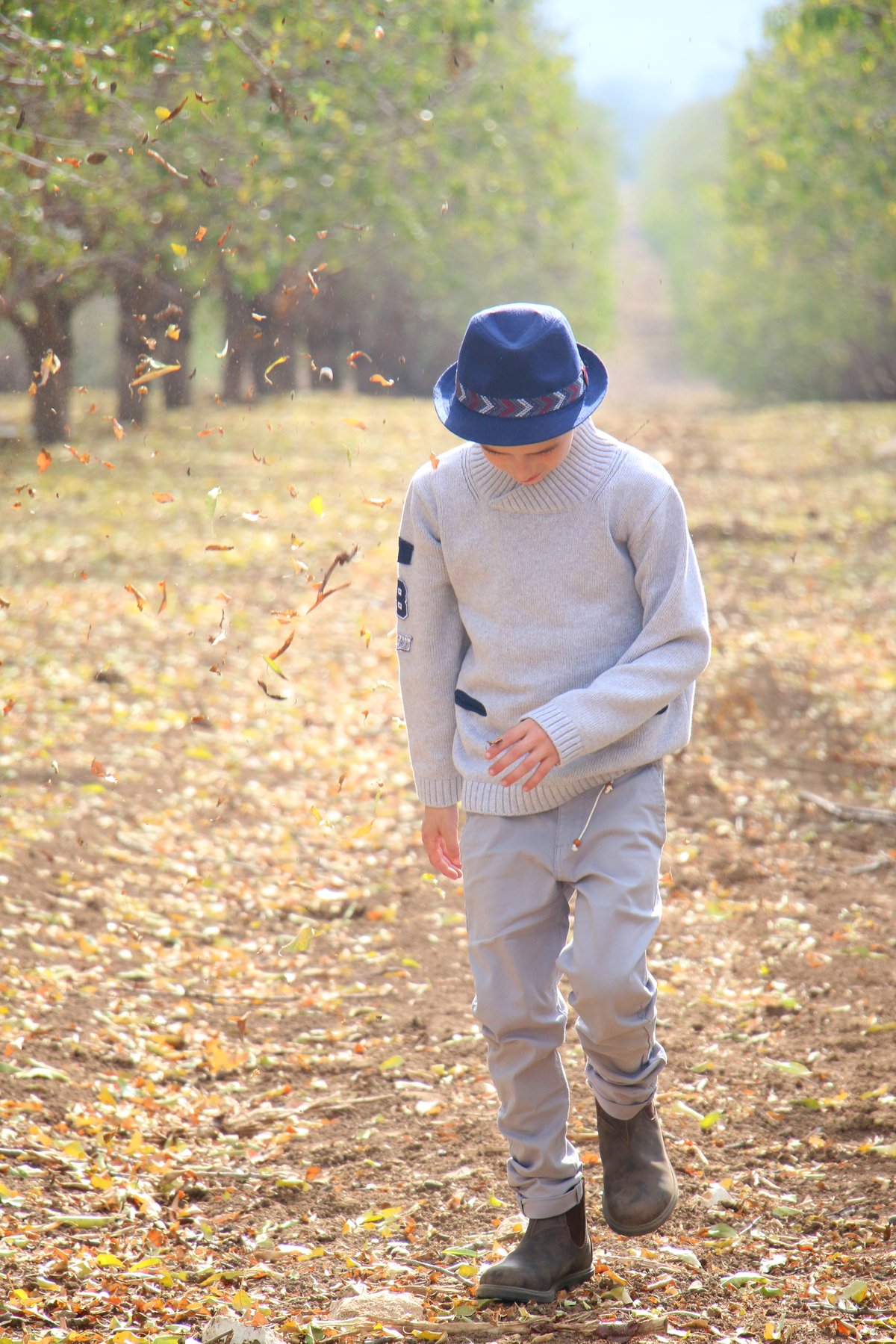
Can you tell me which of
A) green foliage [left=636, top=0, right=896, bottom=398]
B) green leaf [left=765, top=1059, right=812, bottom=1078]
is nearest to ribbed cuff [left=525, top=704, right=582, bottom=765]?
green leaf [left=765, top=1059, right=812, bottom=1078]

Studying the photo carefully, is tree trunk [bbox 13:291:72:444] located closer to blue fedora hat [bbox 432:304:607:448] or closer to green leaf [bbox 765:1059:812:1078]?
blue fedora hat [bbox 432:304:607:448]

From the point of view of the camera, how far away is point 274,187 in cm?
1341

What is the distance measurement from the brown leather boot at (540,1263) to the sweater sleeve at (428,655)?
1.04 meters

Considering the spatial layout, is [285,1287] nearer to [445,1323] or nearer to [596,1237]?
[445,1323]

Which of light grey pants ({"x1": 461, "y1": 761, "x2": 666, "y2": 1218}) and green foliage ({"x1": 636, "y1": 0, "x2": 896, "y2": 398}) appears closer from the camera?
light grey pants ({"x1": 461, "y1": 761, "x2": 666, "y2": 1218})

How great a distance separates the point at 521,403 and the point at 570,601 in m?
0.47

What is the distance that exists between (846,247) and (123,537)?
1741 centimetres

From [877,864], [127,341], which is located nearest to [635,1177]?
[877,864]

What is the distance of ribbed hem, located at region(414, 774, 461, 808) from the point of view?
3227 millimetres

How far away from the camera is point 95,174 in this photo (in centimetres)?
1186

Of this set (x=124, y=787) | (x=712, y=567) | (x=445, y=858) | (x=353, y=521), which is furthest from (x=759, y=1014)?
(x=353, y=521)

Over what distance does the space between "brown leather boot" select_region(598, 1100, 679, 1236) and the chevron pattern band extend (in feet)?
5.43

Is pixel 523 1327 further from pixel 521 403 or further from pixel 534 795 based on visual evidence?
pixel 521 403

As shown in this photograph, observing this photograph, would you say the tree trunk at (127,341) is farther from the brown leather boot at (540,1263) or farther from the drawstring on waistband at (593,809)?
the brown leather boot at (540,1263)
